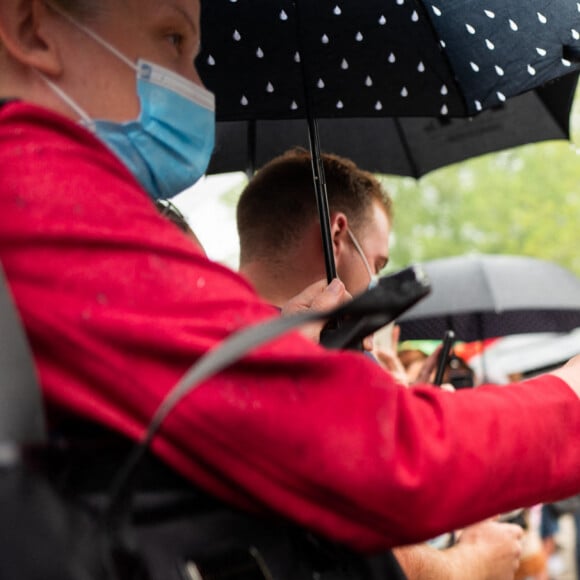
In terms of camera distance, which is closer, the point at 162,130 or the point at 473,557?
the point at 162,130

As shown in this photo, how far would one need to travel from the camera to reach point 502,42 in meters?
3.09

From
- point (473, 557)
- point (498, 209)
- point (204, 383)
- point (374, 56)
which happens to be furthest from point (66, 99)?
point (498, 209)

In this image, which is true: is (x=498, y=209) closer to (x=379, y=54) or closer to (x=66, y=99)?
(x=379, y=54)

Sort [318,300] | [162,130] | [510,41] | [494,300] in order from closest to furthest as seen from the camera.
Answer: [162,130], [318,300], [510,41], [494,300]

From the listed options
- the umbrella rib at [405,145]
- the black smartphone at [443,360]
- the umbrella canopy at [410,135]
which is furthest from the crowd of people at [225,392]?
the umbrella rib at [405,145]

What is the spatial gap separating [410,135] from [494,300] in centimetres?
441

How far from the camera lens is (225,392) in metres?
1.57

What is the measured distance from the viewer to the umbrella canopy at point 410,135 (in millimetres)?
4508

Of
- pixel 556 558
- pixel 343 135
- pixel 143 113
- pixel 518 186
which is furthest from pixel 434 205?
pixel 143 113

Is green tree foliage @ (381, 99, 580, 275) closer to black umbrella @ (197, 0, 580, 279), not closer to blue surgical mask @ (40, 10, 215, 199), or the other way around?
black umbrella @ (197, 0, 580, 279)

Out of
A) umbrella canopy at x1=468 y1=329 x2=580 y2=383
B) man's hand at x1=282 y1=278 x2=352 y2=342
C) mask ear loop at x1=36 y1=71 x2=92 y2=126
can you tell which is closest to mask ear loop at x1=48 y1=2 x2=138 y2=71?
mask ear loop at x1=36 y1=71 x2=92 y2=126

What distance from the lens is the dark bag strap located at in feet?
4.80

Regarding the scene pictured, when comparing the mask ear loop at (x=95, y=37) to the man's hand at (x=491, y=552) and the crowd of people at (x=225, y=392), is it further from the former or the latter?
the man's hand at (x=491, y=552)

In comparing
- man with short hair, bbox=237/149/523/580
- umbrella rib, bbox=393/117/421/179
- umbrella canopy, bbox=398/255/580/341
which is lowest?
umbrella canopy, bbox=398/255/580/341
